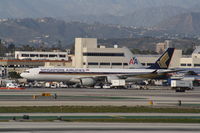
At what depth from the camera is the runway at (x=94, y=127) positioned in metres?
46.6

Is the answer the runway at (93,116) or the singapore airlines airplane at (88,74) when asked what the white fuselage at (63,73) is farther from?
the runway at (93,116)

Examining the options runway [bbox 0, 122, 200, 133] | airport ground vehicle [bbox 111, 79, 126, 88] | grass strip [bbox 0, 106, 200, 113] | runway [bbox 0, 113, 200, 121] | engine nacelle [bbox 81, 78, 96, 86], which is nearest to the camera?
runway [bbox 0, 122, 200, 133]

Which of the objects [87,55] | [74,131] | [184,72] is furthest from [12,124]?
[87,55]

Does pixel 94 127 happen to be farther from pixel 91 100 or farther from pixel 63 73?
pixel 63 73

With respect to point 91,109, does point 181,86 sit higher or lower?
higher

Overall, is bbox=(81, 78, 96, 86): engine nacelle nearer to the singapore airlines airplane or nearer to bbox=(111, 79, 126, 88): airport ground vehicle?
the singapore airlines airplane

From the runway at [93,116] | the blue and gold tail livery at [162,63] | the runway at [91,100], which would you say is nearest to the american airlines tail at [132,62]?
the blue and gold tail livery at [162,63]

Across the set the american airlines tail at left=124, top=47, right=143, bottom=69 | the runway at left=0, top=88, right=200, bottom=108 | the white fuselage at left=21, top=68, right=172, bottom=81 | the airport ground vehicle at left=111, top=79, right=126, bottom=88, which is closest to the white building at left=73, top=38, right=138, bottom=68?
the american airlines tail at left=124, top=47, right=143, bottom=69

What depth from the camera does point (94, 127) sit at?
161 ft

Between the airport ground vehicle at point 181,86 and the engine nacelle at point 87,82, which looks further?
the engine nacelle at point 87,82

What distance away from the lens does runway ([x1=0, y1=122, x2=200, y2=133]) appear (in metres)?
46.6

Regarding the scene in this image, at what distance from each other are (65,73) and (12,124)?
267ft

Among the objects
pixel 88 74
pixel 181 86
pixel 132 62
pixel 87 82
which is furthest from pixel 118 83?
pixel 132 62

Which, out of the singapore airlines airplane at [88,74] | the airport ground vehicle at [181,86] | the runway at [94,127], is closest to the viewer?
the runway at [94,127]
